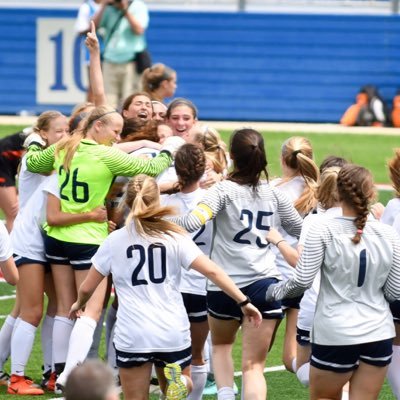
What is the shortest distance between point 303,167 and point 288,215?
887 millimetres

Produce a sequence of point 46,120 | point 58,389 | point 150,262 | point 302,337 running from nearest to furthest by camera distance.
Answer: point 150,262 < point 302,337 < point 58,389 < point 46,120

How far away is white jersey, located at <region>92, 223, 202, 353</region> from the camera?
21.5 feet

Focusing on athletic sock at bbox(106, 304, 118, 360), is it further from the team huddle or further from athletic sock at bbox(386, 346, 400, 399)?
athletic sock at bbox(386, 346, 400, 399)

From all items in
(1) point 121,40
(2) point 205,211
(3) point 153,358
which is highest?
(1) point 121,40

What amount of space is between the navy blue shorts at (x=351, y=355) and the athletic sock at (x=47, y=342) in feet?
8.59

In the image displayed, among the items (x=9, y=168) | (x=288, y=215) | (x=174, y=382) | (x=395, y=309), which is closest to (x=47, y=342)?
(x=288, y=215)

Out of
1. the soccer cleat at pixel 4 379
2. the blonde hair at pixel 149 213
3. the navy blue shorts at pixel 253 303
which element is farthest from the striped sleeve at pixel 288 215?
the soccer cleat at pixel 4 379

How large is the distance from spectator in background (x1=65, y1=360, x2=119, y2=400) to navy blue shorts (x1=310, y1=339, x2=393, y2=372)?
2332 mm

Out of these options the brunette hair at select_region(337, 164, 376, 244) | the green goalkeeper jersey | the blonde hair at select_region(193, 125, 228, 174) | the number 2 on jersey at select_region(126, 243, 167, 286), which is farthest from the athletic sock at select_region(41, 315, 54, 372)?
the brunette hair at select_region(337, 164, 376, 244)

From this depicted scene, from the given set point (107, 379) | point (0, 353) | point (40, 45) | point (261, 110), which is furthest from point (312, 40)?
point (107, 379)

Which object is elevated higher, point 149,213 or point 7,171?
point 149,213

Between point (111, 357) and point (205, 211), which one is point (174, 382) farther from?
point (111, 357)

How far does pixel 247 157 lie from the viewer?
7176 millimetres

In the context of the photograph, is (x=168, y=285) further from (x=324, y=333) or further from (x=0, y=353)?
(x=0, y=353)
